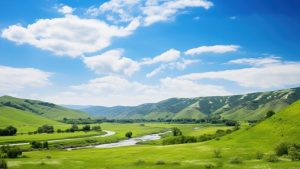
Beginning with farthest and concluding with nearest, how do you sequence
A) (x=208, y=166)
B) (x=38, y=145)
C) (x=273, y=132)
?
1. (x=38, y=145)
2. (x=273, y=132)
3. (x=208, y=166)

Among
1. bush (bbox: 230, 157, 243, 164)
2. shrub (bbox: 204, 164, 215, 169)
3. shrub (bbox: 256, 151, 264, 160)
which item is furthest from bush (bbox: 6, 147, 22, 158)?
shrub (bbox: 256, 151, 264, 160)

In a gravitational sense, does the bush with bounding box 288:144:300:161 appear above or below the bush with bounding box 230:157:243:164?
above

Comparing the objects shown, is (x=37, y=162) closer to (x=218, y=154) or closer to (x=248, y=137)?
(x=218, y=154)

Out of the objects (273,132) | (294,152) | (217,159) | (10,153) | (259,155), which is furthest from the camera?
(273,132)

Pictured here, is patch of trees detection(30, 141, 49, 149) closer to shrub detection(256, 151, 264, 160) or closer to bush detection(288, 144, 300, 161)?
shrub detection(256, 151, 264, 160)

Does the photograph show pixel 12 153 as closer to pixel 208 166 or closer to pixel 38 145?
pixel 38 145

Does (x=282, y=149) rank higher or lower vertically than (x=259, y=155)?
higher

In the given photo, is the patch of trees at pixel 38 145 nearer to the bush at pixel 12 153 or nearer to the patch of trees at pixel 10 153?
the patch of trees at pixel 10 153

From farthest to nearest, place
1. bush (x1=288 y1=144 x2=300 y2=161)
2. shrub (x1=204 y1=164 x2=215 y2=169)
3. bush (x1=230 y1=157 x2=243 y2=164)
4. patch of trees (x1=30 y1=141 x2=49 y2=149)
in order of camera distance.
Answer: patch of trees (x1=30 y1=141 x2=49 y2=149) < bush (x1=288 y1=144 x2=300 y2=161) < bush (x1=230 y1=157 x2=243 y2=164) < shrub (x1=204 y1=164 x2=215 y2=169)

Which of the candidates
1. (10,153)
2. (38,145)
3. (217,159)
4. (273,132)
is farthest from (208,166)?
(38,145)

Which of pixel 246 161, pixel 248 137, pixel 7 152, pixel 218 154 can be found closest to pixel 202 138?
pixel 248 137

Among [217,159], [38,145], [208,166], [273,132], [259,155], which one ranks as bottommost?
[38,145]

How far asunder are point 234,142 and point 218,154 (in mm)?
23168

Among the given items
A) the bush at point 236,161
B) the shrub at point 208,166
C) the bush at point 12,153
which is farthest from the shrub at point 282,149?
the bush at point 12,153
